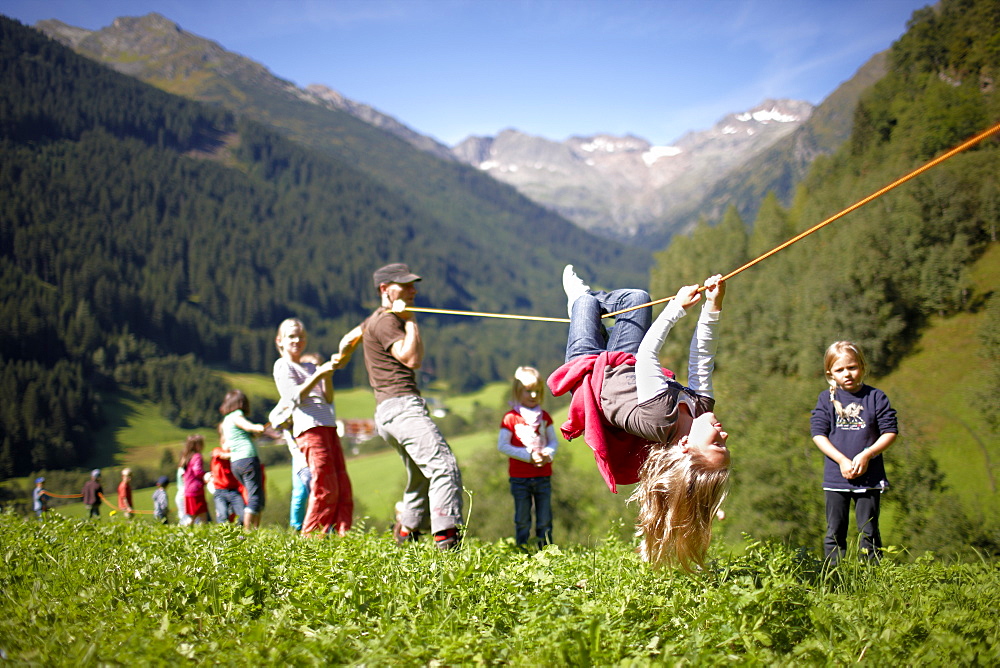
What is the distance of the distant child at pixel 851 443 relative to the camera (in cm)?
514

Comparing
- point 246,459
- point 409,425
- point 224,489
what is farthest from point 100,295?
point 409,425

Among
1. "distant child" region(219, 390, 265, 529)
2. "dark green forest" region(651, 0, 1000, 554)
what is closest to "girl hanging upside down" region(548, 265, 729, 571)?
"distant child" region(219, 390, 265, 529)

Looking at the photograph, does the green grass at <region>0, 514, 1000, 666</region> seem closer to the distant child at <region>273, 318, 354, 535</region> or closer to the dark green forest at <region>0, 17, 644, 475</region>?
the distant child at <region>273, 318, 354, 535</region>

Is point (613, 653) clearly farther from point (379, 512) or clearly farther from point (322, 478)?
point (379, 512)

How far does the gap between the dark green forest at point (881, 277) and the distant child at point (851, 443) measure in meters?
21.6

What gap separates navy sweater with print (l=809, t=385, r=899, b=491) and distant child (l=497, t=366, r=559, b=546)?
2.64 meters

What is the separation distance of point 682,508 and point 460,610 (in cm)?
147

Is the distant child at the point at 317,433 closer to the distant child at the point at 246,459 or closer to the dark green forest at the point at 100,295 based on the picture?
the distant child at the point at 246,459

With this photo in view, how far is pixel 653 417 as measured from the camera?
152 inches

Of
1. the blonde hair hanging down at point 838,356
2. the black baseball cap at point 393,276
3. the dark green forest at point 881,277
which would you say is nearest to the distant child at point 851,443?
the blonde hair hanging down at point 838,356

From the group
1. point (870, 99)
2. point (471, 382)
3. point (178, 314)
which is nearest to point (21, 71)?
point (178, 314)

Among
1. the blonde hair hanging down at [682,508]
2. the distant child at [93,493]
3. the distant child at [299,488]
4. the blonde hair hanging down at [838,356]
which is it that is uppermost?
the blonde hair hanging down at [838,356]

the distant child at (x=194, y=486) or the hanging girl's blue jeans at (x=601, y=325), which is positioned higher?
the hanging girl's blue jeans at (x=601, y=325)

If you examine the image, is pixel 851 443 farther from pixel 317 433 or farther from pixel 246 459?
pixel 246 459
